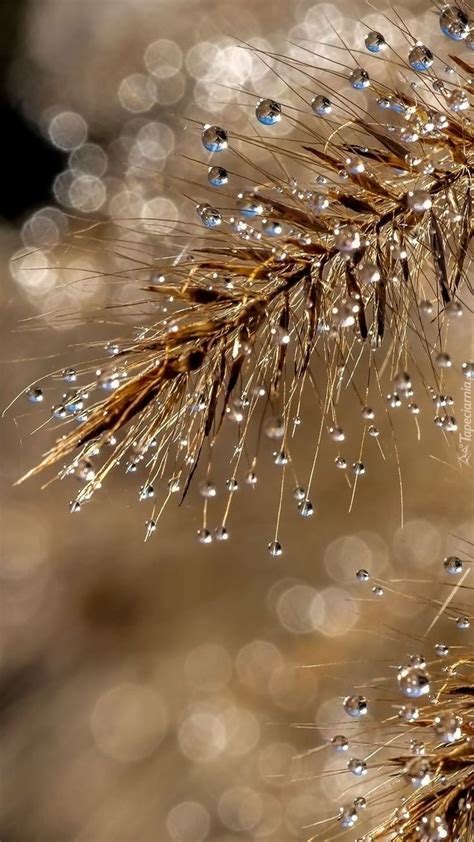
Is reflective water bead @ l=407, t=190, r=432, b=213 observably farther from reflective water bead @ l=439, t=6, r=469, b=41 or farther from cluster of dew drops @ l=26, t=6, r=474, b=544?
reflective water bead @ l=439, t=6, r=469, b=41

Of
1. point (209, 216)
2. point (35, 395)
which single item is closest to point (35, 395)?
point (35, 395)

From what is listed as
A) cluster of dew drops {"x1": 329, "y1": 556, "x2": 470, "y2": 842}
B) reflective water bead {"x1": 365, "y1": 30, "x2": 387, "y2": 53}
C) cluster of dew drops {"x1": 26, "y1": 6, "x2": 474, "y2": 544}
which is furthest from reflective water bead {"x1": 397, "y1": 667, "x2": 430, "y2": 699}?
reflective water bead {"x1": 365, "y1": 30, "x2": 387, "y2": 53}

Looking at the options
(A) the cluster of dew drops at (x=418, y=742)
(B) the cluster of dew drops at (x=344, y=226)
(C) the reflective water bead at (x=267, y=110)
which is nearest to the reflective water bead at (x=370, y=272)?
(B) the cluster of dew drops at (x=344, y=226)

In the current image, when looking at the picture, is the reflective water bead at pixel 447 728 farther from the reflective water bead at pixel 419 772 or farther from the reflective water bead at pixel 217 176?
the reflective water bead at pixel 217 176

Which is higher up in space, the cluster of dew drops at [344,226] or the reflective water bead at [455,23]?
the reflective water bead at [455,23]

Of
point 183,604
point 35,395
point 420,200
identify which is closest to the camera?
point 420,200

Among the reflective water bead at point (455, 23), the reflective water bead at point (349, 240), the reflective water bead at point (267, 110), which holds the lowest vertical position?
the reflective water bead at point (349, 240)

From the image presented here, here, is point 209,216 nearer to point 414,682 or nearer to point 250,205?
point 250,205
